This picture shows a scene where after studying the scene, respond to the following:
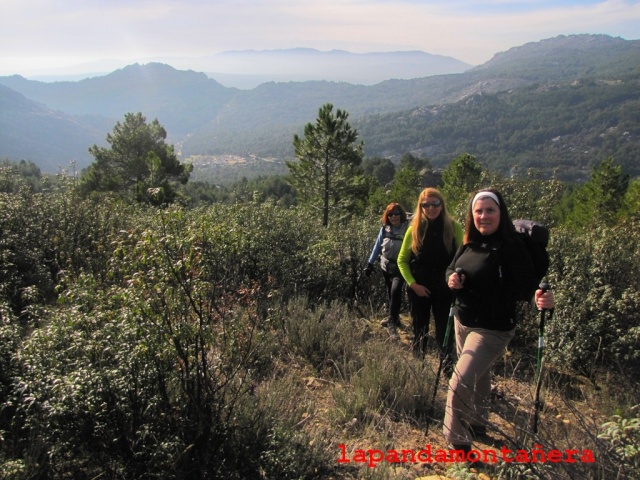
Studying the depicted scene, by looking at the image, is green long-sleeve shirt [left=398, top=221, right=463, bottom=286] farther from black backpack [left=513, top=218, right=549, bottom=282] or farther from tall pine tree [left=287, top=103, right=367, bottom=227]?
tall pine tree [left=287, top=103, right=367, bottom=227]

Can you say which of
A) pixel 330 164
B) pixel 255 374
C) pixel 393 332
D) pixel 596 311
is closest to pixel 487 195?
pixel 596 311

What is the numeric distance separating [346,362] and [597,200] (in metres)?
32.1

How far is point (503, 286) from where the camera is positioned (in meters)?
2.42

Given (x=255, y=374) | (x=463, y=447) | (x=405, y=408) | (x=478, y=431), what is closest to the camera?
(x=463, y=447)

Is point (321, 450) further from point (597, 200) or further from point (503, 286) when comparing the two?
point (597, 200)

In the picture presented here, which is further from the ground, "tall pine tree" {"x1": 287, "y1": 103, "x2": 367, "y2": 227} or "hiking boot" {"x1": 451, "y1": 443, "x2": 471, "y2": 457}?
"tall pine tree" {"x1": 287, "y1": 103, "x2": 367, "y2": 227}

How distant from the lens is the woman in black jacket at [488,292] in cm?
239

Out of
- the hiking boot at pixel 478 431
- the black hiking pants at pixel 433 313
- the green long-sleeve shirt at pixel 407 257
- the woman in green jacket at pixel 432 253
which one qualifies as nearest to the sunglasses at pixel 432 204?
the woman in green jacket at pixel 432 253

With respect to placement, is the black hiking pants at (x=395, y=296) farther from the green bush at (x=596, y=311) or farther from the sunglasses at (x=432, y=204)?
the green bush at (x=596, y=311)

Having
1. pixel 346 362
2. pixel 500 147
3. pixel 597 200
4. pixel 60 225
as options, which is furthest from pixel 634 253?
pixel 500 147

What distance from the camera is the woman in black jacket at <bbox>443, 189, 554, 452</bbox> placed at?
239cm

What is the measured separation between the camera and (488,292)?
8.07 ft

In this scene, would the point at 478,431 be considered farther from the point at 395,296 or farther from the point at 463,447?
the point at 395,296

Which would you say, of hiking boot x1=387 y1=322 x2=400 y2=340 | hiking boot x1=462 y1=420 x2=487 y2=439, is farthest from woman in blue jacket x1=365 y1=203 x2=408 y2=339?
hiking boot x1=462 y1=420 x2=487 y2=439
